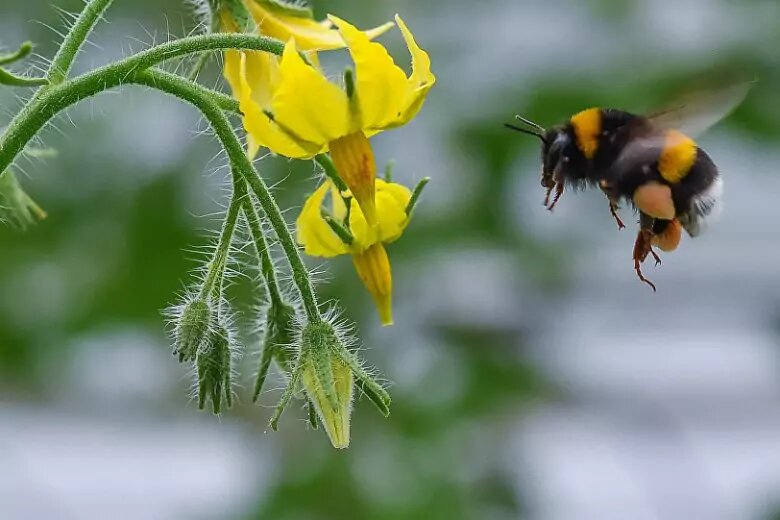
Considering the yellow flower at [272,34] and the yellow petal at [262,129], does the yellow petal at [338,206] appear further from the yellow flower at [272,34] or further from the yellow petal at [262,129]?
the yellow petal at [262,129]

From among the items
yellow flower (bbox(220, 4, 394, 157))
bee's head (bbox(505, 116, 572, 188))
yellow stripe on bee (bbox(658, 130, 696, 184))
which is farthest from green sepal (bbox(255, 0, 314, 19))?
yellow stripe on bee (bbox(658, 130, 696, 184))

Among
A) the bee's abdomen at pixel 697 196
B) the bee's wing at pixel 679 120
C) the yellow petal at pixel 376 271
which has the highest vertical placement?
the bee's wing at pixel 679 120

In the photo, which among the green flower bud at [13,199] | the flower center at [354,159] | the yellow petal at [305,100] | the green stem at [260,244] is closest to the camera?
the yellow petal at [305,100]

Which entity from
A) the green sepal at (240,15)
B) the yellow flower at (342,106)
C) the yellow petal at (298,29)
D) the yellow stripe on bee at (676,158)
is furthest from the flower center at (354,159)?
the yellow stripe on bee at (676,158)

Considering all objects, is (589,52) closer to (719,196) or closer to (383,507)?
(383,507)

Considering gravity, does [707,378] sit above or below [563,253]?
below

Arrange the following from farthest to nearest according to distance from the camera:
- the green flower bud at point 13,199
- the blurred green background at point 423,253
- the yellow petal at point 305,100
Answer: the blurred green background at point 423,253 < the green flower bud at point 13,199 < the yellow petal at point 305,100

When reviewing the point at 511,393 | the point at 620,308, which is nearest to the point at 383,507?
the point at 511,393
